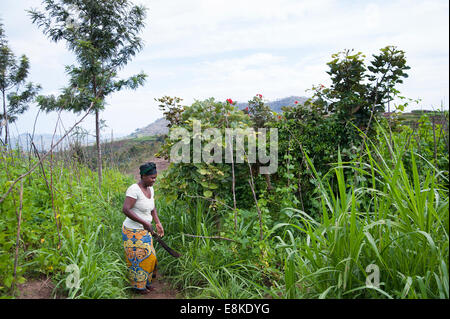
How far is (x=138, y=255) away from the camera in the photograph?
3406mm

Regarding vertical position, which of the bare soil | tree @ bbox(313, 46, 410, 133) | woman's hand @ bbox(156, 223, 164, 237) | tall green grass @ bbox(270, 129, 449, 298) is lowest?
the bare soil

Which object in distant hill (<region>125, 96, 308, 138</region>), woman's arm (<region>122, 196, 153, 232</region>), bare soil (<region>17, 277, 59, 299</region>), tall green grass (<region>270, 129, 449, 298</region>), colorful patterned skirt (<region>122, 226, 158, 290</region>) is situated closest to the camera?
tall green grass (<region>270, 129, 449, 298</region>)

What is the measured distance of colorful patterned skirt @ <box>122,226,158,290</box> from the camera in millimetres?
3404

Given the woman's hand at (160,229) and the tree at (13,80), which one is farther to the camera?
the tree at (13,80)

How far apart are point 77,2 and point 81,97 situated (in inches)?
88.6

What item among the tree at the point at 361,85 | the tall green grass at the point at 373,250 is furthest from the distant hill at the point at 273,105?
the tall green grass at the point at 373,250

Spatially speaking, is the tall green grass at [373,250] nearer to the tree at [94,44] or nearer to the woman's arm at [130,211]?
the woman's arm at [130,211]

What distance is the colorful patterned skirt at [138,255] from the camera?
11.2ft

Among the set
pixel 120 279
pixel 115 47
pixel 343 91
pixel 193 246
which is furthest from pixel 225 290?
pixel 115 47

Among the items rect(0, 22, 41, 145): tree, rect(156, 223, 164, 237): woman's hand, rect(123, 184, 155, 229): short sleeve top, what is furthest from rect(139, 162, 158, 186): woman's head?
rect(0, 22, 41, 145): tree

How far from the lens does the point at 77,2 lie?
7.31m

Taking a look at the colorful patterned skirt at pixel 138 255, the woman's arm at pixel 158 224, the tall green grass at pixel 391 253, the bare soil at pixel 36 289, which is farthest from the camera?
the woman's arm at pixel 158 224

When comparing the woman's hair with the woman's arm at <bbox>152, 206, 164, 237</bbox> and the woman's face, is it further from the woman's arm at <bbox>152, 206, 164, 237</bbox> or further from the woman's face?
the woman's arm at <bbox>152, 206, 164, 237</bbox>

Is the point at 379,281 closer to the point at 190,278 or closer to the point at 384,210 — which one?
the point at 384,210
